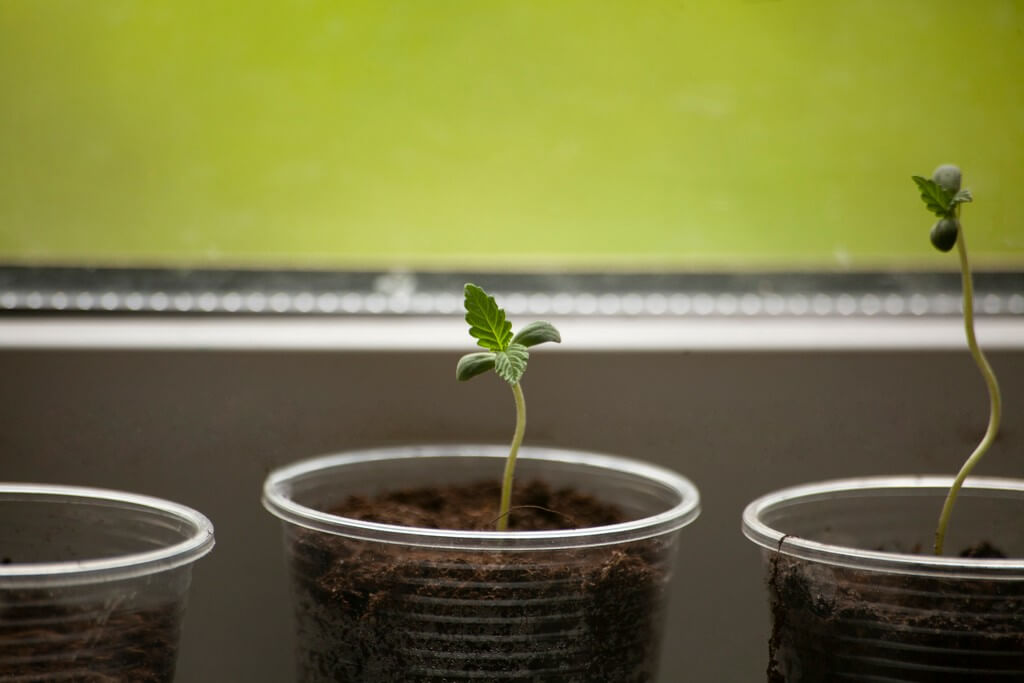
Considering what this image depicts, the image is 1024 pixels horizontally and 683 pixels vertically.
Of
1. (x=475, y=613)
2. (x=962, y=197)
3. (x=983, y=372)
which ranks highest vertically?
(x=962, y=197)

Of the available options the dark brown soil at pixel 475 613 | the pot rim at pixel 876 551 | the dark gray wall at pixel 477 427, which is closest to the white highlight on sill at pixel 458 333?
the dark gray wall at pixel 477 427

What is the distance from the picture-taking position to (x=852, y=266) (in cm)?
97

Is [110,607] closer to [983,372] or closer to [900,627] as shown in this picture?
[900,627]

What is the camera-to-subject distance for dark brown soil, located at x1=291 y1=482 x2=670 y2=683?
2.11 feet

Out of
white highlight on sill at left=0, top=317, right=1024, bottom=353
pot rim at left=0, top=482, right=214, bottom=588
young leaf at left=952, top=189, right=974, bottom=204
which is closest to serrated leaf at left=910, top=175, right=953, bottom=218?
young leaf at left=952, top=189, right=974, bottom=204

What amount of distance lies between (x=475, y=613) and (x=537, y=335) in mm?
210

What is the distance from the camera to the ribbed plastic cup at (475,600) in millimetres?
645

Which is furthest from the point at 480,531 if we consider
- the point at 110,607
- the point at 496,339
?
the point at 110,607

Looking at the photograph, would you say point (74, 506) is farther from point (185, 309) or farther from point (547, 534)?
point (547, 534)

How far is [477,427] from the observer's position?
0.91 meters

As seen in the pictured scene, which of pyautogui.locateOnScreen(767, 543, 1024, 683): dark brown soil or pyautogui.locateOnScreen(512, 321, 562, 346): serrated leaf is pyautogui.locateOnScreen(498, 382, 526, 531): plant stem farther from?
pyautogui.locateOnScreen(767, 543, 1024, 683): dark brown soil

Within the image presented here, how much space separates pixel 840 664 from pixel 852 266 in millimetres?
463

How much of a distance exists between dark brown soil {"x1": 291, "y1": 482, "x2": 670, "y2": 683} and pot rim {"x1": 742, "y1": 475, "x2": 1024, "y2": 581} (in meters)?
0.10

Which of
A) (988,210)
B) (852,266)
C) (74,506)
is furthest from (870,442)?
(74,506)
